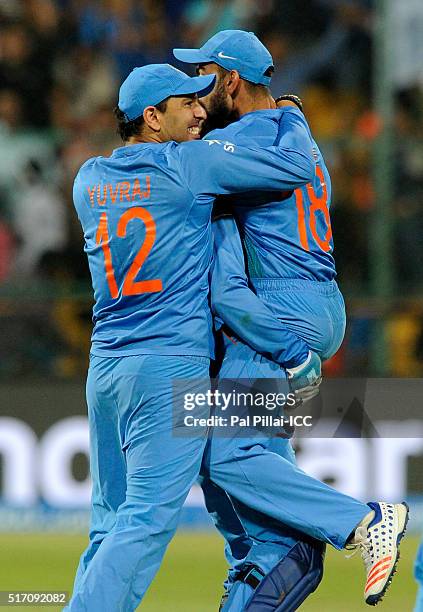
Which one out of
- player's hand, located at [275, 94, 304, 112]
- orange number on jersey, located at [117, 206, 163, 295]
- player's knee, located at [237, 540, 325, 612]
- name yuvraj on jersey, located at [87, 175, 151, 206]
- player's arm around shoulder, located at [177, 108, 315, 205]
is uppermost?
player's hand, located at [275, 94, 304, 112]

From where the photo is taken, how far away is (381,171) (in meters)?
9.42

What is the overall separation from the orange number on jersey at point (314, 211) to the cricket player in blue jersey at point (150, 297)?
191 mm

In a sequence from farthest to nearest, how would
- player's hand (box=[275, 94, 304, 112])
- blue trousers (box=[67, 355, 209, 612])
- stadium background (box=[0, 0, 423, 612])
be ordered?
stadium background (box=[0, 0, 423, 612]), player's hand (box=[275, 94, 304, 112]), blue trousers (box=[67, 355, 209, 612])

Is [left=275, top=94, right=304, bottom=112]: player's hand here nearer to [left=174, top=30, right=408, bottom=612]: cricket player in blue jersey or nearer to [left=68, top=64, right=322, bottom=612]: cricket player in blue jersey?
[left=174, top=30, right=408, bottom=612]: cricket player in blue jersey

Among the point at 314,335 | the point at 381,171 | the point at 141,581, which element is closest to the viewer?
the point at 141,581

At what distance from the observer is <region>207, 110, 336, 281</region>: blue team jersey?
4.88 meters

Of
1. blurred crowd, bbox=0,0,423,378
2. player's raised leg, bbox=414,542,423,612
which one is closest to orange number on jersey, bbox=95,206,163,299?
player's raised leg, bbox=414,542,423,612

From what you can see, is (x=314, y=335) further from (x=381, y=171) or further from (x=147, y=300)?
(x=381, y=171)

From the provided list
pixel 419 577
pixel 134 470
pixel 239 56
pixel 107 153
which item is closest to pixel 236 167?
pixel 239 56

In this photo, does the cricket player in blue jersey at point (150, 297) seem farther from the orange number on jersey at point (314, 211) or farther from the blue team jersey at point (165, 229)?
the orange number on jersey at point (314, 211)

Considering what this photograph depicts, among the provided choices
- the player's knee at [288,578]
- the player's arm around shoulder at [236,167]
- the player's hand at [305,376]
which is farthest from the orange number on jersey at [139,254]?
the player's knee at [288,578]

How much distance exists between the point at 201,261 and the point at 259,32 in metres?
5.23

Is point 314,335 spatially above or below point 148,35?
below

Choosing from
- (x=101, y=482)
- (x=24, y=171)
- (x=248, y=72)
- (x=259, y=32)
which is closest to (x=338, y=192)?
(x=259, y=32)
